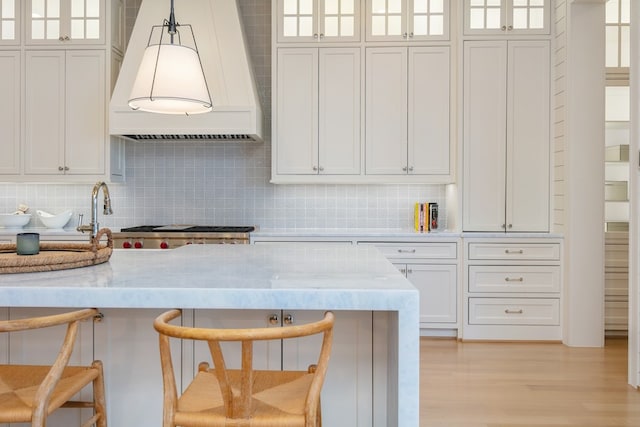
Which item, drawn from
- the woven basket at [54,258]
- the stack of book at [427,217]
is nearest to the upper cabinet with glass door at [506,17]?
the stack of book at [427,217]

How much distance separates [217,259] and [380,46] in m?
2.72

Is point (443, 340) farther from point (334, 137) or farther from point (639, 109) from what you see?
point (639, 109)

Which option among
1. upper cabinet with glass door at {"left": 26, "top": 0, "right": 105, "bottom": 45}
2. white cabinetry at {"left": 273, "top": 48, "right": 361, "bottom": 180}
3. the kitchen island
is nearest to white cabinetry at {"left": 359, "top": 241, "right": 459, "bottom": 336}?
white cabinetry at {"left": 273, "top": 48, "right": 361, "bottom": 180}

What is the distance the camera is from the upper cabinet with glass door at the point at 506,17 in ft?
13.7

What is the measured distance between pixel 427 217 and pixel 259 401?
3254mm

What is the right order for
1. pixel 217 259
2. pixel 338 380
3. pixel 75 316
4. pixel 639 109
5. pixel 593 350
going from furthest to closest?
pixel 593 350
pixel 639 109
pixel 217 259
pixel 338 380
pixel 75 316

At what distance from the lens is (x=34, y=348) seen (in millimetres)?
1902

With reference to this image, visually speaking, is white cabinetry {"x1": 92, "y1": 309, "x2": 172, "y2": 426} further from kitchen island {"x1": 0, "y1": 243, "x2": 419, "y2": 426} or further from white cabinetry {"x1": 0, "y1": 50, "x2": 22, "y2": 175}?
white cabinetry {"x1": 0, "y1": 50, "x2": 22, "y2": 175}

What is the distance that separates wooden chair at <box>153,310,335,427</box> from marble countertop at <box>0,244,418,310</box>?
15 cm

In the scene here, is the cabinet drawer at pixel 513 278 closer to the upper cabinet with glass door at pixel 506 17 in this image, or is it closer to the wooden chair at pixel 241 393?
the upper cabinet with glass door at pixel 506 17

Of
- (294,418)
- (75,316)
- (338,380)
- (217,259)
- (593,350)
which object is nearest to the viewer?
(294,418)

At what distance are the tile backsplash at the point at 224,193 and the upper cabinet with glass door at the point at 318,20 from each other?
0.43 m

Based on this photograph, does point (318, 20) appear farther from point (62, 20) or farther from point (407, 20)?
point (62, 20)

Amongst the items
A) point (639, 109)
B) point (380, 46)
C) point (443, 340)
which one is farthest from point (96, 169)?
point (639, 109)
